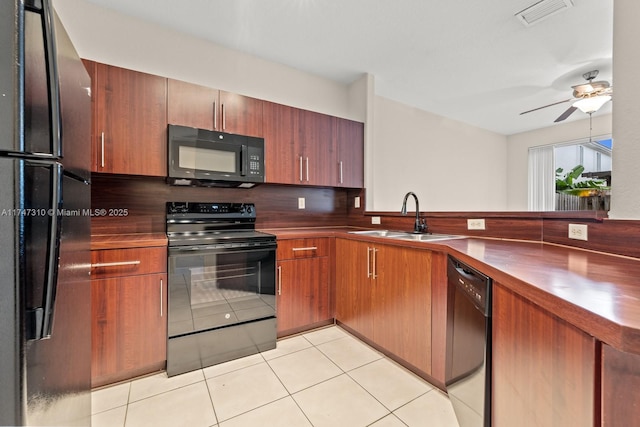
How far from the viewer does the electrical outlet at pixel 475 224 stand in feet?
6.14

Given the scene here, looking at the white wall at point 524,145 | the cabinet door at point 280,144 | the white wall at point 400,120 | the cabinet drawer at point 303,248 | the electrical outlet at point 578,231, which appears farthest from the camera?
the white wall at point 524,145

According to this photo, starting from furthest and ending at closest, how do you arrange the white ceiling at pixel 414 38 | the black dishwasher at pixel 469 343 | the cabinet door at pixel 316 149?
the cabinet door at pixel 316 149
the white ceiling at pixel 414 38
the black dishwasher at pixel 469 343

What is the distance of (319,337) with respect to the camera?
7.18 feet

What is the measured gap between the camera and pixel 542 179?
488 centimetres

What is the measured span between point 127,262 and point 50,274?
3.29 feet

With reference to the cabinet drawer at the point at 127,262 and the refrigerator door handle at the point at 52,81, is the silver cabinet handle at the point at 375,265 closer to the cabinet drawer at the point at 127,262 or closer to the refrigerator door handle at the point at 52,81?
the cabinet drawer at the point at 127,262

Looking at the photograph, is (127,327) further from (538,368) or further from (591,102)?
(591,102)

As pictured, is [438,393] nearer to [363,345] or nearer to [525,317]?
[363,345]

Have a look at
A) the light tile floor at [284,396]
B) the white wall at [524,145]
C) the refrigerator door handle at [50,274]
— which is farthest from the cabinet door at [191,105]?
the white wall at [524,145]

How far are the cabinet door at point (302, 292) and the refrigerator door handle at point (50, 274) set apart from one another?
4.79ft

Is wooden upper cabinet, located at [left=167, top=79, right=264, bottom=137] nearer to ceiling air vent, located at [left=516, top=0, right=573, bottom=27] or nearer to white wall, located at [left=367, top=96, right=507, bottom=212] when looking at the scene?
white wall, located at [left=367, top=96, right=507, bottom=212]

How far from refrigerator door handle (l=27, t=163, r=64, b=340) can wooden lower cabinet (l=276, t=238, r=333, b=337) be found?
4.73 ft

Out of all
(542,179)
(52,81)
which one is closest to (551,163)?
(542,179)

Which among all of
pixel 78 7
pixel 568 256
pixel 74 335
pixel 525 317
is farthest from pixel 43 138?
pixel 78 7
